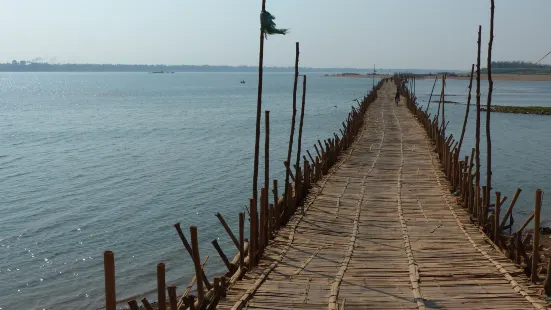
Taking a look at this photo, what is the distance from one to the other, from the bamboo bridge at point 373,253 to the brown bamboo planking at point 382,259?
0.01 metres

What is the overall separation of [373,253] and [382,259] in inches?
10.7

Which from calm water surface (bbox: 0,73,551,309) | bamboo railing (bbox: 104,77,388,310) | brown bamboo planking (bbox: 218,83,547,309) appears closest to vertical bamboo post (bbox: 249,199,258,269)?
bamboo railing (bbox: 104,77,388,310)

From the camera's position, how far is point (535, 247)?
277 inches

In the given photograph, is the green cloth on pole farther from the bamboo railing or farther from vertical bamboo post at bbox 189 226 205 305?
Result: vertical bamboo post at bbox 189 226 205 305

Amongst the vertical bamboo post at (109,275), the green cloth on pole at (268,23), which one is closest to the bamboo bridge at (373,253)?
the vertical bamboo post at (109,275)

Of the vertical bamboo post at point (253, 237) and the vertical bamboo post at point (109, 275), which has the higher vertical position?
the vertical bamboo post at point (109, 275)

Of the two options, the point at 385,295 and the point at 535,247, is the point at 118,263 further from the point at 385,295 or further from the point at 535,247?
the point at 535,247

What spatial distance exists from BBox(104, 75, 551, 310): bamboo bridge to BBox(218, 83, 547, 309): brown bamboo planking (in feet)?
0.05

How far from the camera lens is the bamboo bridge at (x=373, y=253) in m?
6.52

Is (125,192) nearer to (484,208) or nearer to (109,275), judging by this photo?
(484,208)

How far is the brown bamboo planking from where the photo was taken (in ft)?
21.6

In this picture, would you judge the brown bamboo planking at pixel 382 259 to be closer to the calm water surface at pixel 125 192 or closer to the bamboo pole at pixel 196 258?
the bamboo pole at pixel 196 258

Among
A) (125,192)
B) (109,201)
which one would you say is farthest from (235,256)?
(125,192)

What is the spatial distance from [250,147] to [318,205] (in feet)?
63.8
